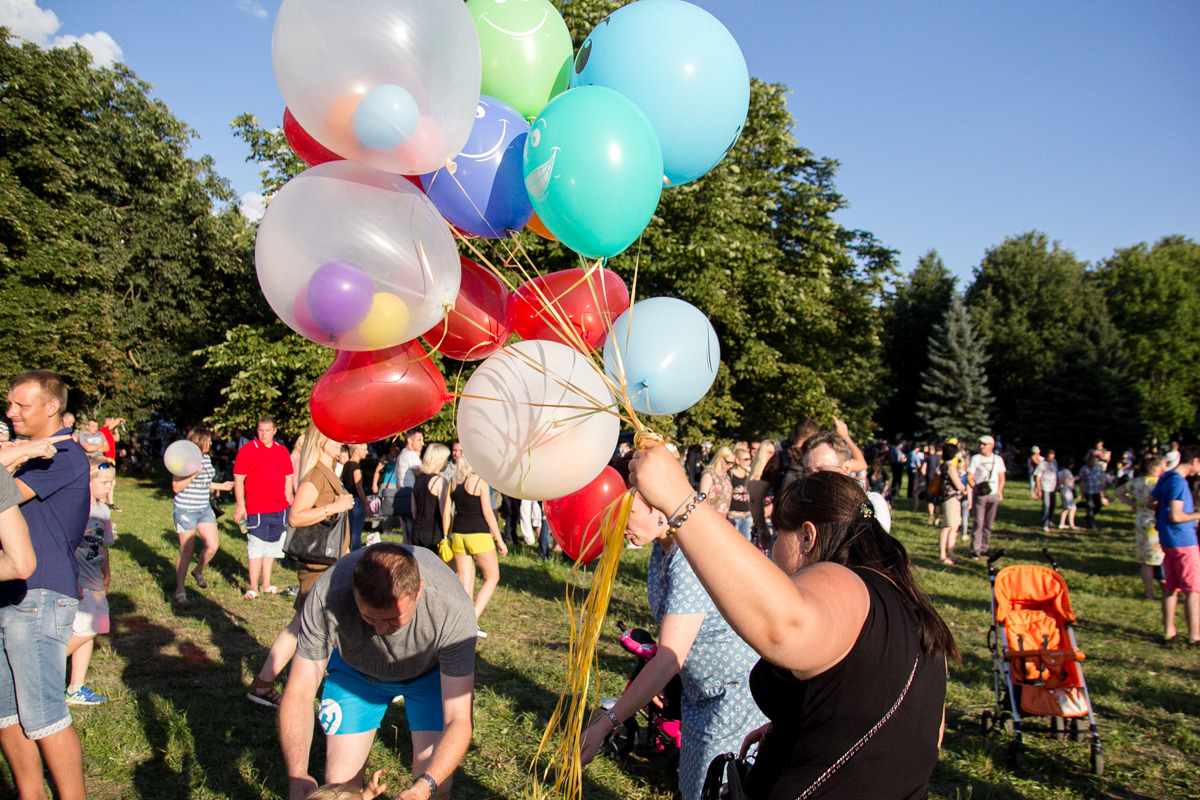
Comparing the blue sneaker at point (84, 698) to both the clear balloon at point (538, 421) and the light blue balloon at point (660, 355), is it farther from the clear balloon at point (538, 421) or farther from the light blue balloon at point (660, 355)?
the light blue balloon at point (660, 355)

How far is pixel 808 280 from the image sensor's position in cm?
1641

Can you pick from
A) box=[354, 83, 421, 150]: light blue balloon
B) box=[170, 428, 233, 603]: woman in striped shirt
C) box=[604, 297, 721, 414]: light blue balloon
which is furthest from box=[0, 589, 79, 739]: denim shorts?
box=[170, 428, 233, 603]: woman in striped shirt

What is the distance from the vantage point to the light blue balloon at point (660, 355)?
7.70ft

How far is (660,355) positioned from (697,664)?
1.16 m

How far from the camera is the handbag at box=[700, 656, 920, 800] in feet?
4.67

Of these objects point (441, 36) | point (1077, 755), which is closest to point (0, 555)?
point (441, 36)

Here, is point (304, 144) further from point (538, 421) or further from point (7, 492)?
point (7, 492)

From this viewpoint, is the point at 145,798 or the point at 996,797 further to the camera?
the point at 996,797

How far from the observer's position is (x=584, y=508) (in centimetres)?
237

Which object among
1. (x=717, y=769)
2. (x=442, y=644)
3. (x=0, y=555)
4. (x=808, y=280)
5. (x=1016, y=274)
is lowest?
(x=717, y=769)

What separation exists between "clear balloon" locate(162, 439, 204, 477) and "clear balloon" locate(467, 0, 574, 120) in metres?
5.76

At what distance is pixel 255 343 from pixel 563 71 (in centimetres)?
1114

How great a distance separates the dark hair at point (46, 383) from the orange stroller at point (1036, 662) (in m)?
5.44

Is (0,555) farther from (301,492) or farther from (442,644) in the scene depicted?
(301,492)
